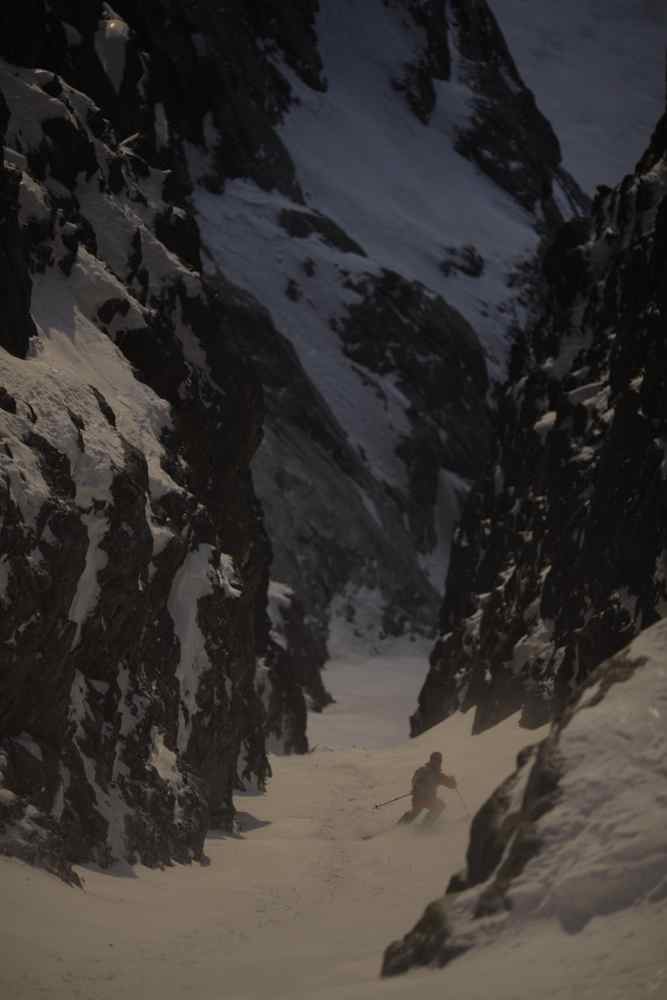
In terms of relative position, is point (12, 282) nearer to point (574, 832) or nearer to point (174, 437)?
point (174, 437)

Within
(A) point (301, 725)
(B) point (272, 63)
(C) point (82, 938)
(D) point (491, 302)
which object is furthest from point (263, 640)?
(B) point (272, 63)

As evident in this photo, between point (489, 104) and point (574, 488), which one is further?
point (489, 104)

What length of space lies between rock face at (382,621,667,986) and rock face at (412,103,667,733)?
18.0 m

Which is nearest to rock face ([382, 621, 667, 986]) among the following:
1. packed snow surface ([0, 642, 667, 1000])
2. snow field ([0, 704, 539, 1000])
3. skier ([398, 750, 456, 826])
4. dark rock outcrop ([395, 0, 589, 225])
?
packed snow surface ([0, 642, 667, 1000])

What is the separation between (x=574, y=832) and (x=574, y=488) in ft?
92.7

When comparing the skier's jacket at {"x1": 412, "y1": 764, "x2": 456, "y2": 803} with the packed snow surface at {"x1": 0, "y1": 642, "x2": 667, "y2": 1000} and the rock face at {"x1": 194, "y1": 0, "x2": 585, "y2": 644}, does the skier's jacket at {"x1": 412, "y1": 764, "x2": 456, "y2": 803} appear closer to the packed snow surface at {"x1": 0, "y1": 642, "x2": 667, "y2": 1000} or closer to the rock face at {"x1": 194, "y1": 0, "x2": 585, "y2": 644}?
the packed snow surface at {"x1": 0, "y1": 642, "x2": 667, "y2": 1000}

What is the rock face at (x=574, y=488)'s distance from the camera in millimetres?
33094

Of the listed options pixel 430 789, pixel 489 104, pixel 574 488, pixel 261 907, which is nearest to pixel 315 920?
pixel 261 907

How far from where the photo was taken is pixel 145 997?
13.5 metres

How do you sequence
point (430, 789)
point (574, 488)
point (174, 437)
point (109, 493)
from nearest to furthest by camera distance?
point (109, 493), point (430, 789), point (174, 437), point (574, 488)

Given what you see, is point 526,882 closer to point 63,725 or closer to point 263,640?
point 63,725

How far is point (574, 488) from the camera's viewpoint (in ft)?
130

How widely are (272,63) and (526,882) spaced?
108 metres

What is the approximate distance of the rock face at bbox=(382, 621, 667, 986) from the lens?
1135 centimetres
